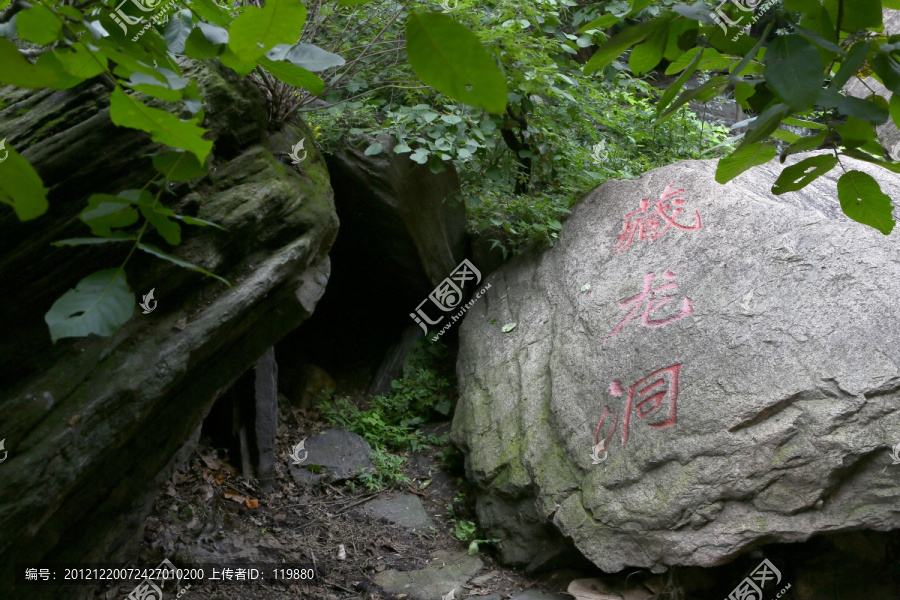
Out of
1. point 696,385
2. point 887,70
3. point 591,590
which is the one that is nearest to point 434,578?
point 591,590

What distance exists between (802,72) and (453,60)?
0.45 metres

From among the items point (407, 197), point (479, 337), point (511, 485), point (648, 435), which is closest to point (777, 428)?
point (648, 435)

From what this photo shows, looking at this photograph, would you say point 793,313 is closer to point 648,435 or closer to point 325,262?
point 648,435

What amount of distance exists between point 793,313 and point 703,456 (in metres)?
0.96

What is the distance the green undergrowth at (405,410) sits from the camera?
562 cm

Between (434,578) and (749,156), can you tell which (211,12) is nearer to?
(749,156)

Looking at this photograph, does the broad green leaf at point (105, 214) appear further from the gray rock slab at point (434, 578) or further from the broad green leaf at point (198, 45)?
the gray rock slab at point (434, 578)

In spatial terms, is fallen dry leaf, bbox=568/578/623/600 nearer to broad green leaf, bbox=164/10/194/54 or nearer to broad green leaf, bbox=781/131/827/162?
broad green leaf, bbox=781/131/827/162

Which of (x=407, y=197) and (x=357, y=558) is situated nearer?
(x=357, y=558)

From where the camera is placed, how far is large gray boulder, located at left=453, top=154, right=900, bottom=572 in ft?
10.5

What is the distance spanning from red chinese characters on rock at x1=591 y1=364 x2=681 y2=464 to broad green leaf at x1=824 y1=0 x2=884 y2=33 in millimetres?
3002

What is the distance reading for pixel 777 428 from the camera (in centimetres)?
327

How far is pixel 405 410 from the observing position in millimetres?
6035

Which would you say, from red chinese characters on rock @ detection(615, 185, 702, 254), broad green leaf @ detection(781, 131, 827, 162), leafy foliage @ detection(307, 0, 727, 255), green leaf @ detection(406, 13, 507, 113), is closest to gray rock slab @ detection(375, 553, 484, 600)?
red chinese characters on rock @ detection(615, 185, 702, 254)
